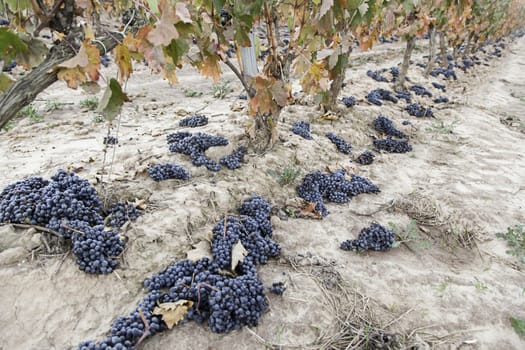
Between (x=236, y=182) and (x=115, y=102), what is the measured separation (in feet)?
5.77

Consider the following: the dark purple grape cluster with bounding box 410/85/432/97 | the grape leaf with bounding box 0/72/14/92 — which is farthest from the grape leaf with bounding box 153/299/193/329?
the dark purple grape cluster with bounding box 410/85/432/97

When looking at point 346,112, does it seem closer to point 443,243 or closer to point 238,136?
point 238,136

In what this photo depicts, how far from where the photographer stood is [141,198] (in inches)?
107

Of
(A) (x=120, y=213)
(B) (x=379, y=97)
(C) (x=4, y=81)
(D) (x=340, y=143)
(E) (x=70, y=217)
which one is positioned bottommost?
(D) (x=340, y=143)

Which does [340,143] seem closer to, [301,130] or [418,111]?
[301,130]

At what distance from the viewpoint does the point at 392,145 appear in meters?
4.94

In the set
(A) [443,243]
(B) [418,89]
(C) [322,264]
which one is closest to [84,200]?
(C) [322,264]

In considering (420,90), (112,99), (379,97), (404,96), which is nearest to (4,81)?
(112,99)

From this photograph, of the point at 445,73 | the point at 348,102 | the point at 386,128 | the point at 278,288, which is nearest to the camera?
the point at 278,288

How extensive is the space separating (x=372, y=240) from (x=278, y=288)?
110cm

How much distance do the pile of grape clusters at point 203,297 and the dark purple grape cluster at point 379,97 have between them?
5.20 m

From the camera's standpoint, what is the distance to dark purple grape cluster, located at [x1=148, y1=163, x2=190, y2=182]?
2.93 m

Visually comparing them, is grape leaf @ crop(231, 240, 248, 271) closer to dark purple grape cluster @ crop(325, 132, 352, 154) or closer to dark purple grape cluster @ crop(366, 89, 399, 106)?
dark purple grape cluster @ crop(325, 132, 352, 154)

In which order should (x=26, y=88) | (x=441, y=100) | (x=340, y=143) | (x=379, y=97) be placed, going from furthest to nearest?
(x=441, y=100) < (x=379, y=97) < (x=340, y=143) < (x=26, y=88)
